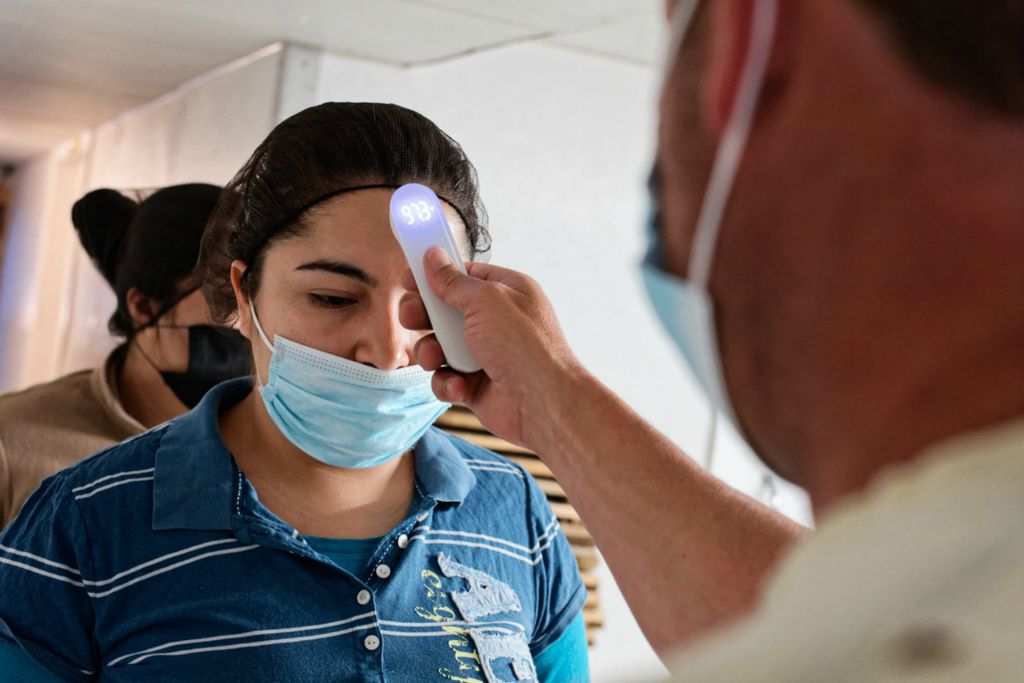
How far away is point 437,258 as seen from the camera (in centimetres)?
183

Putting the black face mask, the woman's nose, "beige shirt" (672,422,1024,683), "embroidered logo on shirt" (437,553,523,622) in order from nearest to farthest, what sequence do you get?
"beige shirt" (672,422,1024,683) < "embroidered logo on shirt" (437,553,523,622) < the woman's nose < the black face mask

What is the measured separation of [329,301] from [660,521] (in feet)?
3.60

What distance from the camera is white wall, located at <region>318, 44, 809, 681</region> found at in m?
4.41

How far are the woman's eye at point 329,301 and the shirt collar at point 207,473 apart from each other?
0.85 feet

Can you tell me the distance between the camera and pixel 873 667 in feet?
1.63

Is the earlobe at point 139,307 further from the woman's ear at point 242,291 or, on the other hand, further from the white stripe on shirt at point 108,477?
the white stripe on shirt at point 108,477

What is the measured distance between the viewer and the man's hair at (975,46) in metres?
0.53

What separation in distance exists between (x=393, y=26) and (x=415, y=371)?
211 centimetres

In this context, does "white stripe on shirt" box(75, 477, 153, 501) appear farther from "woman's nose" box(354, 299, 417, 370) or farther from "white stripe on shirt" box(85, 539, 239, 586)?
"woman's nose" box(354, 299, 417, 370)

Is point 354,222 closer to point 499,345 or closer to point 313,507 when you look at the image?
point 313,507

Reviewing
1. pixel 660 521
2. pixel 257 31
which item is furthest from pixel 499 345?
pixel 257 31

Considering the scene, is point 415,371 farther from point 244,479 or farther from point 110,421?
point 110,421

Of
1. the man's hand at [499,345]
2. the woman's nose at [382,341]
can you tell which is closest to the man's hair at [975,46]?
the man's hand at [499,345]

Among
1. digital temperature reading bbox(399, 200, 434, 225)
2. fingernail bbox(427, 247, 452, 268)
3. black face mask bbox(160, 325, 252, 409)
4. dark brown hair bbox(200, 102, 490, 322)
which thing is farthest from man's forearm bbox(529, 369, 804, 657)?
black face mask bbox(160, 325, 252, 409)
